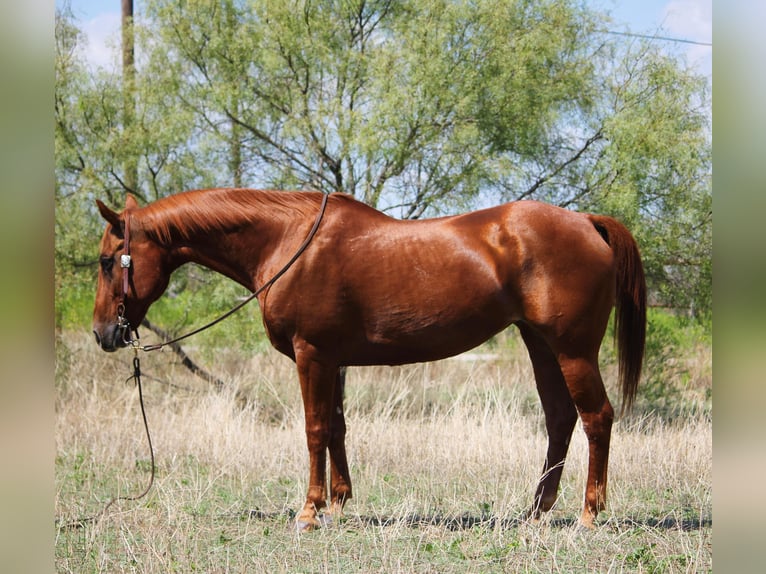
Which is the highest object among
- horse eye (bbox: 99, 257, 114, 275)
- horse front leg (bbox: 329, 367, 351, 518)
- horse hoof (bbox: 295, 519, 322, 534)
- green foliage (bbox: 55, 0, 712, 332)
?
green foliage (bbox: 55, 0, 712, 332)

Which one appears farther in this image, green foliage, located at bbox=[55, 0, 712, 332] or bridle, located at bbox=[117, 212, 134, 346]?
green foliage, located at bbox=[55, 0, 712, 332]

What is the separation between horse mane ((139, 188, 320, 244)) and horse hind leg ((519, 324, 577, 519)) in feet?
5.57

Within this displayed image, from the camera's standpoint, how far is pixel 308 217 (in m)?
4.60

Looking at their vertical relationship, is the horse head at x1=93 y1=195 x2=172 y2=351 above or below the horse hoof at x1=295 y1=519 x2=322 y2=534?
above

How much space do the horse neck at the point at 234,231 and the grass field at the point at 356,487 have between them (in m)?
1.55

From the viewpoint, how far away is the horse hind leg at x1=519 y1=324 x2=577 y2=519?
4.59 m

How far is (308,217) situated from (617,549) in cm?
258

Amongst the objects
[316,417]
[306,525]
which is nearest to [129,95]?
[316,417]

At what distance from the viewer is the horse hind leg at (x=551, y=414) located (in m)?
4.59

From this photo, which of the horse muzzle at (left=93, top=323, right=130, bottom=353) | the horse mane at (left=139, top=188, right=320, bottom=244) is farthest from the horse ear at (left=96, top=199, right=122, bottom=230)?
the horse muzzle at (left=93, top=323, right=130, bottom=353)

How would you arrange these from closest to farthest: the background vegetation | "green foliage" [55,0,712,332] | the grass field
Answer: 1. the grass field
2. the background vegetation
3. "green foliage" [55,0,712,332]

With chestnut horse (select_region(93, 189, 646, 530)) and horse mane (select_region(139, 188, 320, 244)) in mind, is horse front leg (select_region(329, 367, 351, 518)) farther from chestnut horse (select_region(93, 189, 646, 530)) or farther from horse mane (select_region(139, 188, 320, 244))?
horse mane (select_region(139, 188, 320, 244))

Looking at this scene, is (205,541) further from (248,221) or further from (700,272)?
(700,272)

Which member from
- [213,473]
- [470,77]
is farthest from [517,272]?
[470,77]
